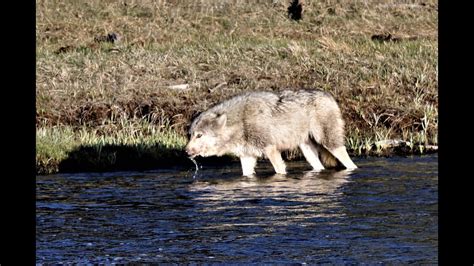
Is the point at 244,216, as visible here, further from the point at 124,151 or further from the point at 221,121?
the point at 124,151

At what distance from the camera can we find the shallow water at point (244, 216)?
324 inches

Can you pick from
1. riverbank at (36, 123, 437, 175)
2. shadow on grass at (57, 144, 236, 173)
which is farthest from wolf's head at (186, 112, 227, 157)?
riverbank at (36, 123, 437, 175)

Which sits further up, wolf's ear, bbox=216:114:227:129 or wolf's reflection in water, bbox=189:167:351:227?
wolf's ear, bbox=216:114:227:129

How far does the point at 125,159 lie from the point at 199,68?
6.90 m

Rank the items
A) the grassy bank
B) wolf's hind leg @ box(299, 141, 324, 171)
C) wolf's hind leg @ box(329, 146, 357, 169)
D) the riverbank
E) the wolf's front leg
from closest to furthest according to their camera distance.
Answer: the wolf's front leg, wolf's hind leg @ box(329, 146, 357, 169), wolf's hind leg @ box(299, 141, 324, 171), the riverbank, the grassy bank

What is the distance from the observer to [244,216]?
10.4 metres

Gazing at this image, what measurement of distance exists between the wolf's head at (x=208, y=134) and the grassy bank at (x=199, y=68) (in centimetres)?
174

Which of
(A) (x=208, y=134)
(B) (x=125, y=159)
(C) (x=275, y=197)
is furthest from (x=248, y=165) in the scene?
(B) (x=125, y=159)

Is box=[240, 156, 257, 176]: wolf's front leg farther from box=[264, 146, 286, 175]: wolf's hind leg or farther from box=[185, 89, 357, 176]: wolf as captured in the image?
box=[264, 146, 286, 175]: wolf's hind leg

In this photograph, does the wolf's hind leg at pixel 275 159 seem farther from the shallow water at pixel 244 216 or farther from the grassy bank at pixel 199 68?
the grassy bank at pixel 199 68

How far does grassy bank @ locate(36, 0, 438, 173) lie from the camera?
16688 millimetres

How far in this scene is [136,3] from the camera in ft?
108

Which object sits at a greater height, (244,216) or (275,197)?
(275,197)
